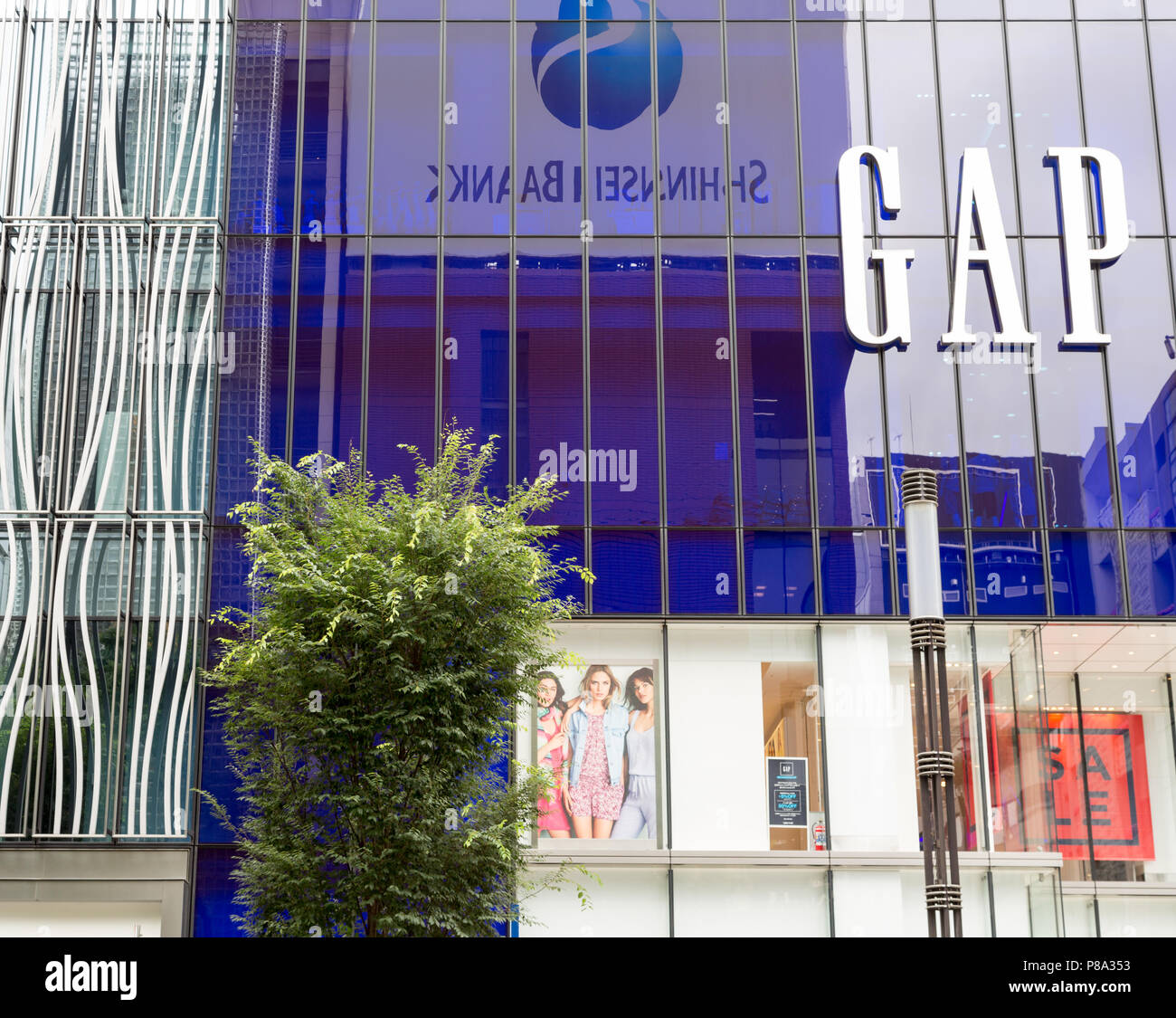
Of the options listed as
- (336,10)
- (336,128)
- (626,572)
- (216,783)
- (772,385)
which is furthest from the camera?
(336,10)

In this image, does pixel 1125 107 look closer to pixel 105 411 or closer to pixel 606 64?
pixel 606 64

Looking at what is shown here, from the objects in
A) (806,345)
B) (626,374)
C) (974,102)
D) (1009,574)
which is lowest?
(1009,574)

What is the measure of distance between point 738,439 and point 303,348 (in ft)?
22.5

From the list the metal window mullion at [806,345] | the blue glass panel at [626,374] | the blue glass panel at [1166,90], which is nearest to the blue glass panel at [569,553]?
the blue glass panel at [626,374]

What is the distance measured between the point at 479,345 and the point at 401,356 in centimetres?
121

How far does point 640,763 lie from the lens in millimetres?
19938

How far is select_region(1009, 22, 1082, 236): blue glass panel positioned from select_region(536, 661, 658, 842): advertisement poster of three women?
959 cm

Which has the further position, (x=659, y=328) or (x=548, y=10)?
(x=548, y=10)

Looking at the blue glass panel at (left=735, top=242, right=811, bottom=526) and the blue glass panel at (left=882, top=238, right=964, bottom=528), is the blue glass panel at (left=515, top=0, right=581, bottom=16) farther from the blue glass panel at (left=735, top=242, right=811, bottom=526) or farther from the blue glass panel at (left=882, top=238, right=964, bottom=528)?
the blue glass panel at (left=882, top=238, right=964, bottom=528)

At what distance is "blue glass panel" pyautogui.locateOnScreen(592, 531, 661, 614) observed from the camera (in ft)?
67.0

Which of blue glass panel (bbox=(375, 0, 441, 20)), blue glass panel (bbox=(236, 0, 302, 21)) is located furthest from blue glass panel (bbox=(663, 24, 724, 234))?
blue glass panel (bbox=(236, 0, 302, 21))

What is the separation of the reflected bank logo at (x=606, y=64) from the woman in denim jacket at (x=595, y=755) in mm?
8985


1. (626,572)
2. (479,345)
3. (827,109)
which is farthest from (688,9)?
(626,572)
